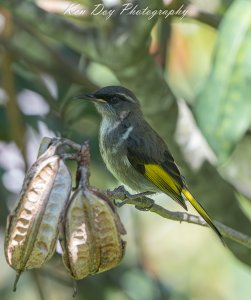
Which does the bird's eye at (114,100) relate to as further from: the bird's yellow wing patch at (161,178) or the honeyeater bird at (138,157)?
the bird's yellow wing patch at (161,178)

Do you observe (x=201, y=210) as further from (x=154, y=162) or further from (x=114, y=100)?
(x=114, y=100)

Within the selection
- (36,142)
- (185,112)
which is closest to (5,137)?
(36,142)

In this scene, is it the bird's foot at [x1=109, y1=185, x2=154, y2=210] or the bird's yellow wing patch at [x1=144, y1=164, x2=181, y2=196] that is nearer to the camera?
the bird's foot at [x1=109, y1=185, x2=154, y2=210]

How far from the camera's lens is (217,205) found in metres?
4.06

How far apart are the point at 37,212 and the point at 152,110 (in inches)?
66.5

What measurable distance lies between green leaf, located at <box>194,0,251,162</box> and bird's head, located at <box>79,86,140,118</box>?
676 mm

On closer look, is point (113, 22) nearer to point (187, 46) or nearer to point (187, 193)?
point (187, 193)

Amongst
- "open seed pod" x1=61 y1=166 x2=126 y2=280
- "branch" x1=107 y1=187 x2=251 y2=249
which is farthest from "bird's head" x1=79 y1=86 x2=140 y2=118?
"open seed pod" x1=61 y1=166 x2=126 y2=280

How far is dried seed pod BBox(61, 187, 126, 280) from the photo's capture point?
223 cm

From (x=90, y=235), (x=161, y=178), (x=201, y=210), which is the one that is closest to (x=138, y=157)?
(x=161, y=178)

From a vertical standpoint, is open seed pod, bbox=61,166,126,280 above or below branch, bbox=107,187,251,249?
above

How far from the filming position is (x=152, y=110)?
388 cm

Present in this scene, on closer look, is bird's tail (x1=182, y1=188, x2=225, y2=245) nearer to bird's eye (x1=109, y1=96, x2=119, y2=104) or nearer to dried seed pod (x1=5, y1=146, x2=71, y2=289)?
bird's eye (x1=109, y1=96, x2=119, y2=104)

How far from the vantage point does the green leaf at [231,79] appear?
10.7ft
